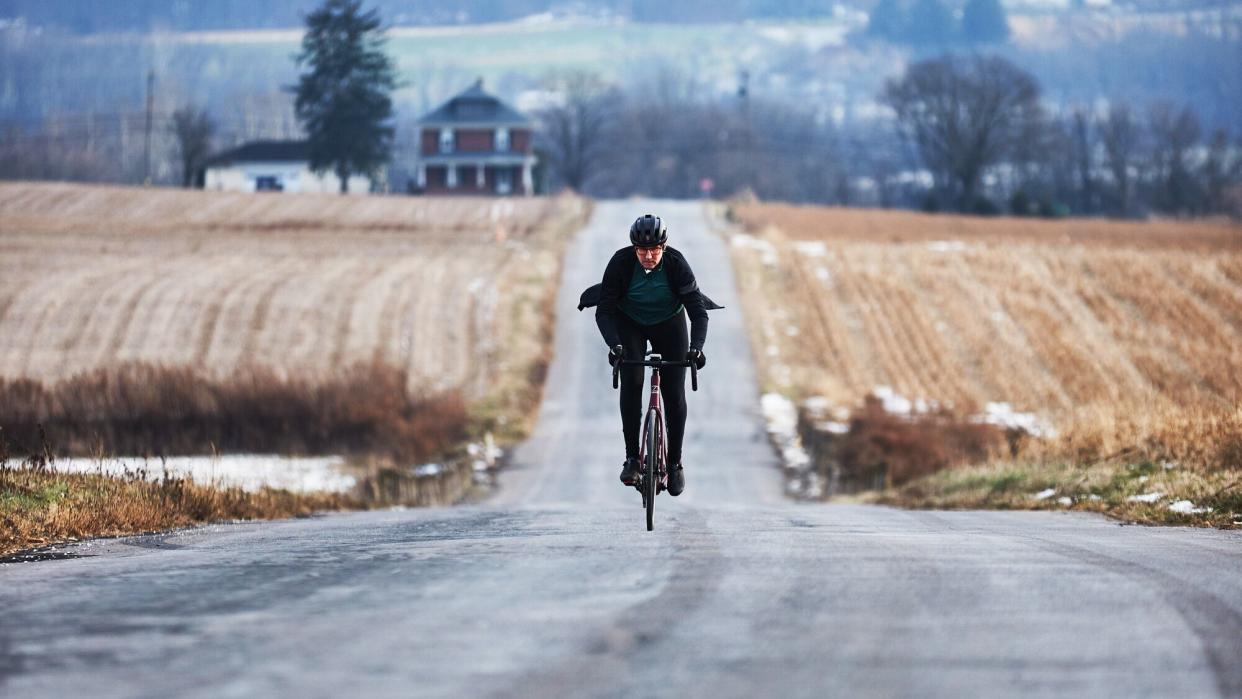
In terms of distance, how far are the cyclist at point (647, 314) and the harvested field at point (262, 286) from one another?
24.3 meters

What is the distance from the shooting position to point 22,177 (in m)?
130

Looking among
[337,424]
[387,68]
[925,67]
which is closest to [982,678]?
[337,424]

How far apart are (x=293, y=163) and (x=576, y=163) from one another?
3323 centimetres

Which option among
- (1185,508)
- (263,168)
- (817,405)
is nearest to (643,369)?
(1185,508)

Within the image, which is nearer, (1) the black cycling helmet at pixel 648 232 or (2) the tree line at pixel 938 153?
(1) the black cycling helmet at pixel 648 232

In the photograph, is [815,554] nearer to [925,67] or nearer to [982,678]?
[982,678]

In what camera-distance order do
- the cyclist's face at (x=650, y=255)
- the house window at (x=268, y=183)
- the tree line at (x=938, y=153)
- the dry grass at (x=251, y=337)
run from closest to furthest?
the cyclist's face at (x=650, y=255) < the dry grass at (x=251, y=337) < the house window at (x=268, y=183) < the tree line at (x=938, y=153)

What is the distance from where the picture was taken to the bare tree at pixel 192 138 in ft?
366

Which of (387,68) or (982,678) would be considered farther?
(387,68)

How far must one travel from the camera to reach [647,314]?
11.9 meters

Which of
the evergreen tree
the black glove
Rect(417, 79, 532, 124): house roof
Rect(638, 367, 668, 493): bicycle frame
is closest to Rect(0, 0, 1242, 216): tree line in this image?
the evergreen tree

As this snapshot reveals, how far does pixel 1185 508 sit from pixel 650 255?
19.3 ft

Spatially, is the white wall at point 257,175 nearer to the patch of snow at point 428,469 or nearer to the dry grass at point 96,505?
the patch of snow at point 428,469

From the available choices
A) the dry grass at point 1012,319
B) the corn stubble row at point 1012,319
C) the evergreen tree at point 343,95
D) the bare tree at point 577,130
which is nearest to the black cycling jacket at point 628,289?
the dry grass at point 1012,319
